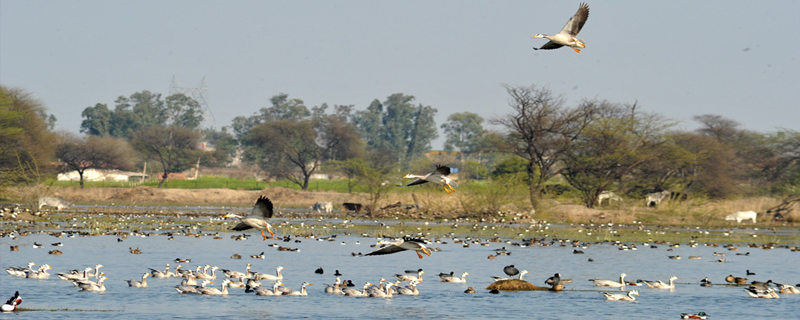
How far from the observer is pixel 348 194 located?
82500 millimetres

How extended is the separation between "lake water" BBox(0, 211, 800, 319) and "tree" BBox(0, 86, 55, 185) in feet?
115

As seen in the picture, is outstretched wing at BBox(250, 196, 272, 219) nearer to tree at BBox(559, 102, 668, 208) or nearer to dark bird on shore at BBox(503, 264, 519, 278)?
dark bird on shore at BBox(503, 264, 519, 278)

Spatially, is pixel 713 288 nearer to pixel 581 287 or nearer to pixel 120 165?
pixel 581 287

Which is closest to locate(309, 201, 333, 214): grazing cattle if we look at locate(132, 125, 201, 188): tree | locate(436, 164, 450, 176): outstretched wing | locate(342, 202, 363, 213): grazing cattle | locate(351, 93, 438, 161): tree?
→ locate(342, 202, 363, 213): grazing cattle

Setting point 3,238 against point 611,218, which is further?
point 611,218

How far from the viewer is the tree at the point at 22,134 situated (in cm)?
6831

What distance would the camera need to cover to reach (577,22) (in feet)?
48.8

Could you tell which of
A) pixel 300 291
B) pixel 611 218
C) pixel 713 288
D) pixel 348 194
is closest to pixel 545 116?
pixel 611 218

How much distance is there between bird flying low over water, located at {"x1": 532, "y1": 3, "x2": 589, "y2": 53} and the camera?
1446 centimetres

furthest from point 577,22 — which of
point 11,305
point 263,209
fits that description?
point 11,305

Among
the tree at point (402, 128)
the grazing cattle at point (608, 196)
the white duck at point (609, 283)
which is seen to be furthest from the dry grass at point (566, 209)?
the tree at point (402, 128)

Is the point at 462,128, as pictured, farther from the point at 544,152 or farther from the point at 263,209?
the point at 263,209

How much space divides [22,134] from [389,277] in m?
52.8

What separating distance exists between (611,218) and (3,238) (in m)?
36.8
